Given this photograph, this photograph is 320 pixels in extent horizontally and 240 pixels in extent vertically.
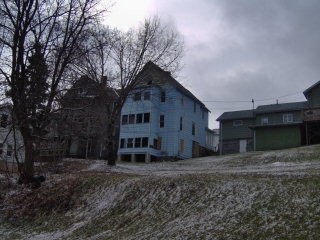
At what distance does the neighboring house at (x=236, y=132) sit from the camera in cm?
5616

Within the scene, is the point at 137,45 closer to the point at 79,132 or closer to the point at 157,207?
the point at 79,132

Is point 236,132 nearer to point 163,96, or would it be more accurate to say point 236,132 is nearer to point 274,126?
point 274,126

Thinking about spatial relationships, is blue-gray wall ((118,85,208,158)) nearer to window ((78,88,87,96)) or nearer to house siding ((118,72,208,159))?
house siding ((118,72,208,159))

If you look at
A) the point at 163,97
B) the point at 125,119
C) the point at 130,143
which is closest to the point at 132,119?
the point at 125,119

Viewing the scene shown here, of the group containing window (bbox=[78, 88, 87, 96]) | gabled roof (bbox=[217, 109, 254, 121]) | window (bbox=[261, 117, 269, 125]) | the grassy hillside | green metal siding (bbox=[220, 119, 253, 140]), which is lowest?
the grassy hillside

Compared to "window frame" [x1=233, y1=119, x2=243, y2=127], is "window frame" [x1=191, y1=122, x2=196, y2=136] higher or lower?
"window frame" [x1=233, y1=119, x2=243, y2=127]

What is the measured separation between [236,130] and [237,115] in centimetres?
201

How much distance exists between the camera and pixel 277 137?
157 ft

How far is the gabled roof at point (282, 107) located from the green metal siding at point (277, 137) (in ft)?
15.5

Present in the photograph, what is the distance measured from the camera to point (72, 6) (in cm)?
2497

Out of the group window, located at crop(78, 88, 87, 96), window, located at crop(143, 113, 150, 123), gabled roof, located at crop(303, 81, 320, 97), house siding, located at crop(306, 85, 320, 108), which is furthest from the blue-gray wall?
window, located at crop(78, 88, 87, 96)

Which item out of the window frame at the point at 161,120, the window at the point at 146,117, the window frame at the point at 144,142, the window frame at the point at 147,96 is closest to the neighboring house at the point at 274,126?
the window frame at the point at 161,120

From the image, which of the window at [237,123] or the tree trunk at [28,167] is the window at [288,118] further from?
the tree trunk at [28,167]

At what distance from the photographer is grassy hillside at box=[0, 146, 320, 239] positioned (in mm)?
11586
